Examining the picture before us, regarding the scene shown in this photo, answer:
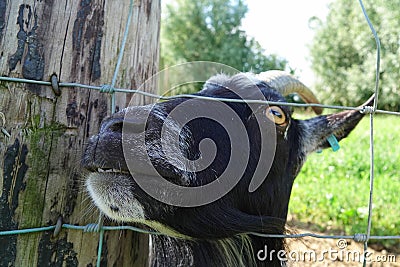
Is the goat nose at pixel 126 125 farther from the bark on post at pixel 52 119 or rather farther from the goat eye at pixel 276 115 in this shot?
the goat eye at pixel 276 115

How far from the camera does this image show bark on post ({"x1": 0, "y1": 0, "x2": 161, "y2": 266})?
2098mm

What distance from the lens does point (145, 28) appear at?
2568 mm

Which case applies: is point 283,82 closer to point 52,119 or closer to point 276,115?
point 276,115

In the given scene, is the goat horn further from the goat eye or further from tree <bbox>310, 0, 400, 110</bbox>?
tree <bbox>310, 0, 400, 110</bbox>

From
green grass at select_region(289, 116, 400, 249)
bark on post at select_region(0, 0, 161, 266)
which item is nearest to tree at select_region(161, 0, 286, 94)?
green grass at select_region(289, 116, 400, 249)

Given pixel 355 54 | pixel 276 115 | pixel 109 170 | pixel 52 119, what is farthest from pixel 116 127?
pixel 355 54

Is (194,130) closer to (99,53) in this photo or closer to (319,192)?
(99,53)

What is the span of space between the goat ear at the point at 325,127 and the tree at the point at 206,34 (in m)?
26.9

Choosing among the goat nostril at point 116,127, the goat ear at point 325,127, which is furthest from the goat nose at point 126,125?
the goat ear at point 325,127

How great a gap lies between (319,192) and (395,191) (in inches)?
55.4

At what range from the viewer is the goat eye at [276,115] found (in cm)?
288

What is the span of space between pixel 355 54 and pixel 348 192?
29.4 metres

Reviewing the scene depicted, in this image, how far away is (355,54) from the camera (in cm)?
3547

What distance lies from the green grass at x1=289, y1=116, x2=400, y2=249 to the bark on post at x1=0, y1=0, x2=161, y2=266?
11.7 ft
